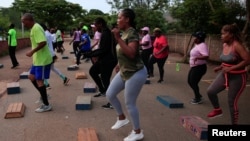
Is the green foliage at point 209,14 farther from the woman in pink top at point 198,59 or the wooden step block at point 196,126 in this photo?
the wooden step block at point 196,126

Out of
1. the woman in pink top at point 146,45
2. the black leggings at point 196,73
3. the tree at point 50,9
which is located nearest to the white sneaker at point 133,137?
the black leggings at point 196,73

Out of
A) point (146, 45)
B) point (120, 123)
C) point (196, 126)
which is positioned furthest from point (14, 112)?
point (146, 45)

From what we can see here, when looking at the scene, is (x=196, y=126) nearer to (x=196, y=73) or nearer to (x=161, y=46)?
(x=196, y=73)

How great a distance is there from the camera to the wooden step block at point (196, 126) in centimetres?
494

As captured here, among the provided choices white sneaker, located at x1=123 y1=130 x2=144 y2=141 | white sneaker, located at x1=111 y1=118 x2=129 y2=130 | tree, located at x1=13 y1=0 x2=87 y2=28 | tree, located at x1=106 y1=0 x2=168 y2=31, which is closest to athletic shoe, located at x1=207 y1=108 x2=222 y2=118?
white sneaker, located at x1=111 y1=118 x2=129 y2=130

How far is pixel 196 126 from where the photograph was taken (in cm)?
510

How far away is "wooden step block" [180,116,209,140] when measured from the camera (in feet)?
16.2

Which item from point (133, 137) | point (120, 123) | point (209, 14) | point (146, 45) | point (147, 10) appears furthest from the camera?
point (147, 10)

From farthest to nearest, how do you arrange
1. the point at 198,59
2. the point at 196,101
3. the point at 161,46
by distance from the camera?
the point at 161,46, the point at 196,101, the point at 198,59

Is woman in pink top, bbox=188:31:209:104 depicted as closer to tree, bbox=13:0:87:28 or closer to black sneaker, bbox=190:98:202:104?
black sneaker, bbox=190:98:202:104

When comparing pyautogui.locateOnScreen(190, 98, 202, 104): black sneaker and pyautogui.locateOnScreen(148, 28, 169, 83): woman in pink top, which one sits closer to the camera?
pyautogui.locateOnScreen(190, 98, 202, 104): black sneaker

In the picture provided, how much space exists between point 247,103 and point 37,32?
511 cm

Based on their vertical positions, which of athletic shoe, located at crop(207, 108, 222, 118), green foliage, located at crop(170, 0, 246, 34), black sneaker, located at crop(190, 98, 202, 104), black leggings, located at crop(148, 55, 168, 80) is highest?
green foliage, located at crop(170, 0, 246, 34)

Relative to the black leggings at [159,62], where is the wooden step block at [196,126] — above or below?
below
